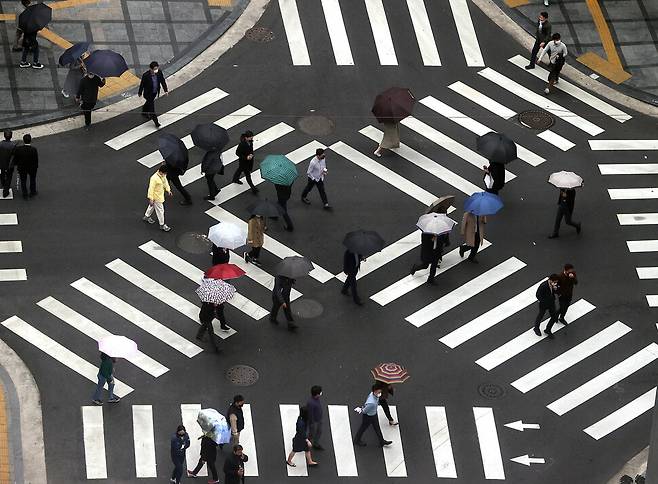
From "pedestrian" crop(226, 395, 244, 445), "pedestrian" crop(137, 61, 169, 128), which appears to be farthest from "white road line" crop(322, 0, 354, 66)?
"pedestrian" crop(226, 395, 244, 445)

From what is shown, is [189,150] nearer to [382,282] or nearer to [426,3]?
[382,282]

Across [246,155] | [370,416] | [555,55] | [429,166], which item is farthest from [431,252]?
[555,55]

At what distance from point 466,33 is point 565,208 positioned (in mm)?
9360

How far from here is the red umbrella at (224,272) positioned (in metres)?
36.1

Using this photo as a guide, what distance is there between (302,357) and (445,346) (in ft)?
10.7

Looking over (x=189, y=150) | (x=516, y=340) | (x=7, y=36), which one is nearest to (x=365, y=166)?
(x=189, y=150)

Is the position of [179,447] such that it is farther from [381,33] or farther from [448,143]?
[381,33]

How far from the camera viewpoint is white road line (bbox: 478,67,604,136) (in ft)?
146

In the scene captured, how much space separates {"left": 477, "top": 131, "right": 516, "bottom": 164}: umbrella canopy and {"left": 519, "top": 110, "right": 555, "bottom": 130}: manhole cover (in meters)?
3.25

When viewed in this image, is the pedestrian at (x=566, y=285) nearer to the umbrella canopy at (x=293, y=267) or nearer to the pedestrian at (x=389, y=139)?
the umbrella canopy at (x=293, y=267)

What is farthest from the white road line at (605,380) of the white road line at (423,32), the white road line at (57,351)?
the white road line at (423,32)

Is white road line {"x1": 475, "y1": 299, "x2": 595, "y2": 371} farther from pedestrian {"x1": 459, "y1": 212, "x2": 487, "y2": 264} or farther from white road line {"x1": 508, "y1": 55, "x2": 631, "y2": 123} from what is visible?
white road line {"x1": 508, "y1": 55, "x2": 631, "y2": 123}

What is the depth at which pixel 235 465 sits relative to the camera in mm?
32281

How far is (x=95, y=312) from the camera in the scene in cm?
3709
